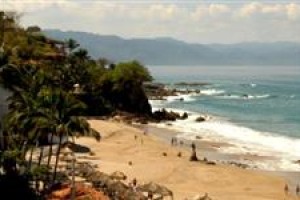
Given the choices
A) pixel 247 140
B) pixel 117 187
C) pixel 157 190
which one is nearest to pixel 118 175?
pixel 117 187

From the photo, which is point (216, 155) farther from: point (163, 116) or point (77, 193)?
point (163, 116)

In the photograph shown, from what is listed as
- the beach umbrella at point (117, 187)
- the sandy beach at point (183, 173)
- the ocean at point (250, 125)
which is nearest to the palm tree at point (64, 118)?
the beach umbrella at point (117, 187)

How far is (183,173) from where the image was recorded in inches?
1945

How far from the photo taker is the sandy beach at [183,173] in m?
44.2

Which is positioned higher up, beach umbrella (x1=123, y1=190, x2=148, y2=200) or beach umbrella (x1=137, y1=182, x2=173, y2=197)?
beach umbrella (x1=137, y1=182, x2=173, y2=197)

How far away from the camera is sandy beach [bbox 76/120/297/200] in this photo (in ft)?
145

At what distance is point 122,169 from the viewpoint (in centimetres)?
4741

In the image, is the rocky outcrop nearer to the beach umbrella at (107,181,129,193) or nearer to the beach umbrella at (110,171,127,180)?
the beach umbrella at (107,181,129,193)

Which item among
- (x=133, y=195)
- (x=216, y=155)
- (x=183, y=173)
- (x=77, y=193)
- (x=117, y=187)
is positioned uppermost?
(x=77, y=193)

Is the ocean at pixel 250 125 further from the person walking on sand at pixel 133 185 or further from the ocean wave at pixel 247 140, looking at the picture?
the person walking on sand at pixel 133 185

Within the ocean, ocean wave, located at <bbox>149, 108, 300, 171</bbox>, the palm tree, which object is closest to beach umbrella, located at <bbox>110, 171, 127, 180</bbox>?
the palm tree

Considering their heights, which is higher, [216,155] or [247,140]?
[216,155]

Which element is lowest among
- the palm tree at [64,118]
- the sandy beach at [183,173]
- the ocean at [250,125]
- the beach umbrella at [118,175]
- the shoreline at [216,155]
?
the ocean at [250,125]

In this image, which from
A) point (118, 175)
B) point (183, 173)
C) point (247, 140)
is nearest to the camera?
point (118, 175)
